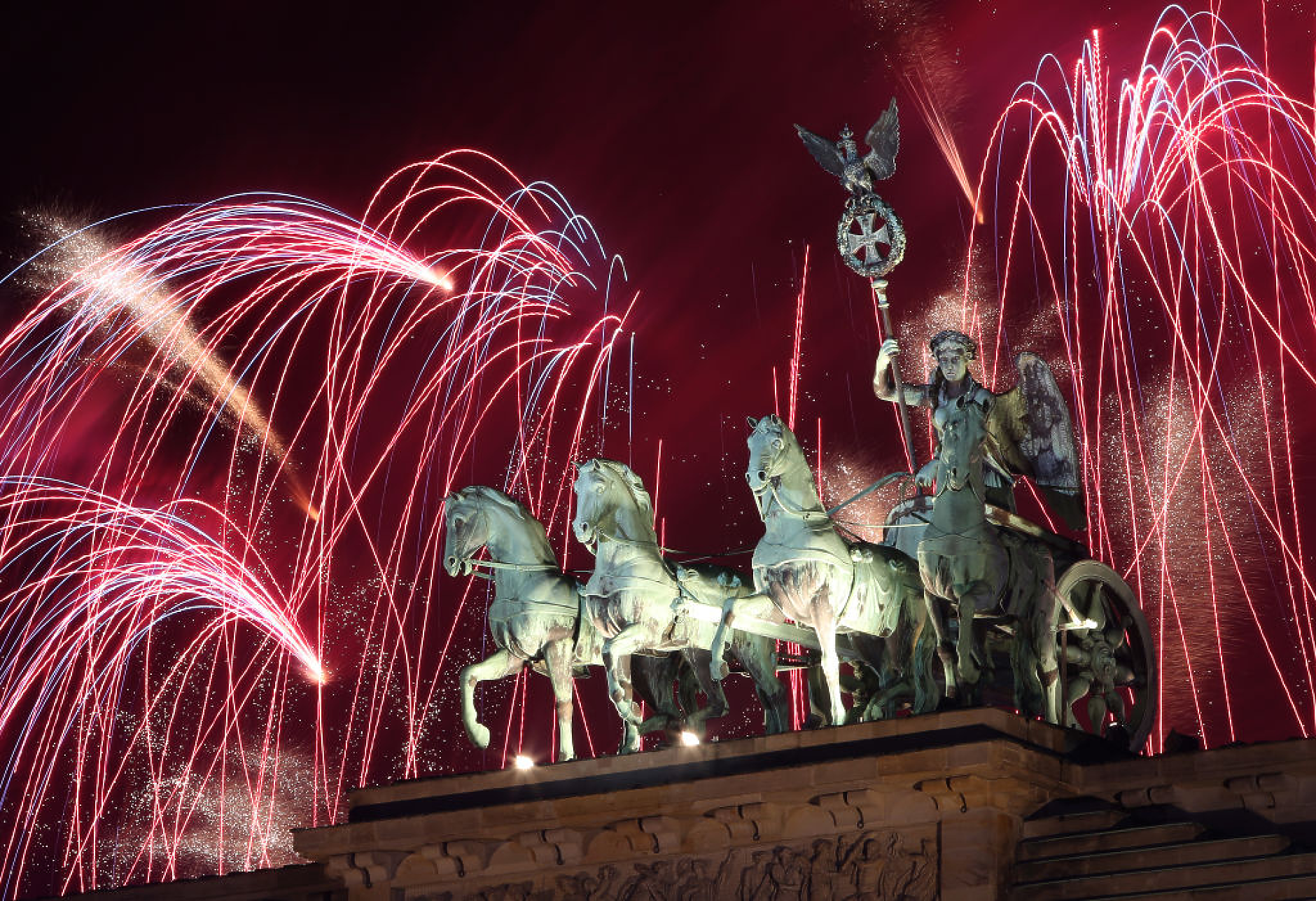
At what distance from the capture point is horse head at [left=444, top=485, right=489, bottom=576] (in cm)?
2116

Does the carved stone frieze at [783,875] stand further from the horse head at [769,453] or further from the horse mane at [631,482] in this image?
the horse mane at [631,482]

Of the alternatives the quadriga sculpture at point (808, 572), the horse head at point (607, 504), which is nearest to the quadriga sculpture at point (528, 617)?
the horse head at point (607, 504)

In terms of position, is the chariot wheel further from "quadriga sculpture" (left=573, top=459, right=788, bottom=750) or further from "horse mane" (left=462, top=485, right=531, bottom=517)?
"horse mane" (left=462, top=485, right=531, bottom=517)

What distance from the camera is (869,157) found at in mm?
21266

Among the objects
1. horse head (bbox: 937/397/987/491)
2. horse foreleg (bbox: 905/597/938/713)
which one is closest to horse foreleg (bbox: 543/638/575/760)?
horse foreleg (bbox: 905/597/938/713)

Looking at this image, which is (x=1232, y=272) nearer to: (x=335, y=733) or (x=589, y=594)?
(x=589, y=594)

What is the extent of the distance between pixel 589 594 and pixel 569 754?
138cm

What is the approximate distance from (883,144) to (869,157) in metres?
0.17

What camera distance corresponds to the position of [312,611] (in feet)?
98.9

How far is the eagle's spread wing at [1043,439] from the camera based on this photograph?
20812 millimetres

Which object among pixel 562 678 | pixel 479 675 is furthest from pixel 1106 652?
pixel 479 675

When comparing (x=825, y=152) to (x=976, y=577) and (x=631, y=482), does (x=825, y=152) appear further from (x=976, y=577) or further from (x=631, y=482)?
(x=976, y=577)

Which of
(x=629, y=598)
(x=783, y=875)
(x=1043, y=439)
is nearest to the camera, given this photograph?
(x=783, y=875)

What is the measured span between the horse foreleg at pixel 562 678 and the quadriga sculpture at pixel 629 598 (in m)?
0.46
